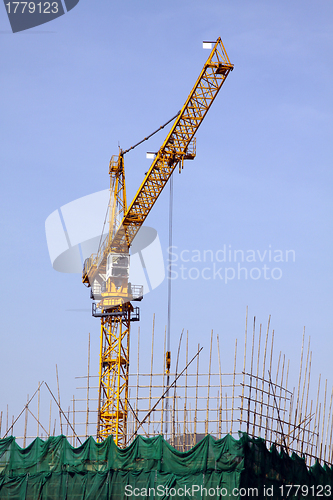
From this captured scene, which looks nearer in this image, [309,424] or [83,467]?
[83,467]

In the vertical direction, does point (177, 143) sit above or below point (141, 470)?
above

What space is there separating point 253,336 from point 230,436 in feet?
13.5

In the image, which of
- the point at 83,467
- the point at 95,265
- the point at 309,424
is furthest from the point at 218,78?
the point at 83,467

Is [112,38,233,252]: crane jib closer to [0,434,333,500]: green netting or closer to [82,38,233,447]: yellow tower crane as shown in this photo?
[82,38,233,447]: yellow tower crane

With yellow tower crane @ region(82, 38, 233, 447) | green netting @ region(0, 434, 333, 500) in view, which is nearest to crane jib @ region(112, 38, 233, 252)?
yellow tower crane @ region(82, 38, 233, 447)

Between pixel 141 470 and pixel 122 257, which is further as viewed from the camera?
pixel 122 257

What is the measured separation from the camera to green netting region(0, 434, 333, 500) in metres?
24.4

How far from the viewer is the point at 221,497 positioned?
950 inches

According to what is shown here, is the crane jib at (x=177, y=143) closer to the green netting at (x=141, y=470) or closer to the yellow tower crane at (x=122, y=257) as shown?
the yellow tower crane at (x=122, y=257)

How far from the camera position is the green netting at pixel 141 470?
2438 centimetres

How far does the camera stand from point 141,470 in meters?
25.0

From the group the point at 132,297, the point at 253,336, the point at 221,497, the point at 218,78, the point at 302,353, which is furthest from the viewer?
the point at 132,297

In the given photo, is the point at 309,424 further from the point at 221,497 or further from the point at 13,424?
the point at 13,424

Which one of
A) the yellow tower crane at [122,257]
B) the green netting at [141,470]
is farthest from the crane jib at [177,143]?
the green netting at [141,470]
